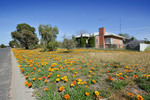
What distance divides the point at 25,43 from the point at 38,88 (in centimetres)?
2763

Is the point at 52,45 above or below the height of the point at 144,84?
above

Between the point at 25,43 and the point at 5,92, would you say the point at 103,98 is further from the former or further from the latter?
the point at 25,43

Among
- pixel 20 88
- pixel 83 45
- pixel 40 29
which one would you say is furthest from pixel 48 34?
pixel 20 88

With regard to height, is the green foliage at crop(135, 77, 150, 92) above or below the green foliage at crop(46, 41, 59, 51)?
below

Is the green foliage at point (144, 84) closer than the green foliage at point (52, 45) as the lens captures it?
Yes

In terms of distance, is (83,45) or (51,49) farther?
(83,45)

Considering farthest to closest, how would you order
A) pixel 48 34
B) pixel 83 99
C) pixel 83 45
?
pixel 83 45 < pixel 48 34 < pixel 83 99

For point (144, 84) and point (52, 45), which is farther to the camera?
point (52, 45)

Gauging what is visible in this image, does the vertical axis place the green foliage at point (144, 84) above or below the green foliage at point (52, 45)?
below

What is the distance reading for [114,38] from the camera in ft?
83.8

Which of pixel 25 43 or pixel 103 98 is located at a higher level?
pixel 25 43

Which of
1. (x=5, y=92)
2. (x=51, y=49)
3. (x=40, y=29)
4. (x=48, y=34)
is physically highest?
(x=40, y=29)

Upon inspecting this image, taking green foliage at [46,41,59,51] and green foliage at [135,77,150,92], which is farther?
green foliage at [46,41,59,51]

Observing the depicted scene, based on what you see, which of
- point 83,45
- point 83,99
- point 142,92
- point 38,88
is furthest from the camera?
point 83,45
